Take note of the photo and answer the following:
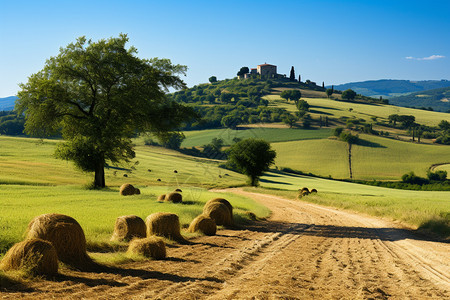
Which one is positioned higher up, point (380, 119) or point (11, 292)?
point (380, 119)

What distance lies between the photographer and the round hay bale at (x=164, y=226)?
15031mm

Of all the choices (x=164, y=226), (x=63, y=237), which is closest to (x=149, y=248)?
(x=63, y=237)

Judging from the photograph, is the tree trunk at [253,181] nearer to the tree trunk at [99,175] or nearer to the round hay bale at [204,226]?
the tree trunk at [99,175]

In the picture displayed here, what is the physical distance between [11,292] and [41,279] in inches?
37.6

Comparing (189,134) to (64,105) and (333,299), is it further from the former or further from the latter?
(333,299)

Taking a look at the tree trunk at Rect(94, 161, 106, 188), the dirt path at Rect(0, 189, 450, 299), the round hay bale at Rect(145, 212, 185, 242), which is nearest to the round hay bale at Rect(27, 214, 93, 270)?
the dirt path at Rect(0, 189, 450, 299)

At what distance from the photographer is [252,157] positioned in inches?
2426

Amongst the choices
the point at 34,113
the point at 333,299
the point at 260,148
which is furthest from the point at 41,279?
the point at 260,148

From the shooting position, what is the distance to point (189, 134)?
129 m

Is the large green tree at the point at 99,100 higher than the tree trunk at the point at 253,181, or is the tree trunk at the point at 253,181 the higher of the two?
the large green tree at the point at 99,100

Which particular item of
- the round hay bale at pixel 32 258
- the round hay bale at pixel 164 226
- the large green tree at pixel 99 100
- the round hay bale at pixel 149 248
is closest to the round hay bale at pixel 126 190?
the large green tree at pixel 99 100

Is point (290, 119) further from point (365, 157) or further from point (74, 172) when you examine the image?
point (74, 172)

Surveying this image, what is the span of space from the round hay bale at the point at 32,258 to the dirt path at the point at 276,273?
369 millimetres

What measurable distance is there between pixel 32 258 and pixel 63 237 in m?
1.51
